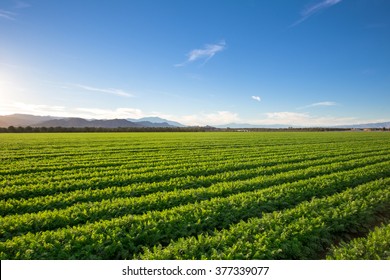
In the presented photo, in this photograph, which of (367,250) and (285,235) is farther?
(285,235)

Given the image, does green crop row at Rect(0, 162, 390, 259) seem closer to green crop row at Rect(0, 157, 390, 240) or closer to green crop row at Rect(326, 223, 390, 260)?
green crop row at Rect(0, 157, 390, 240)

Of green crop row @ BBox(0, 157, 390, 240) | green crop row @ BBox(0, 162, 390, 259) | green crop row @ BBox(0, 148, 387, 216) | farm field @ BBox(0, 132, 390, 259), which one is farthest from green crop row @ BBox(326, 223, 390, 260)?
green crop row @ BBox(0, 148, 387, 216)

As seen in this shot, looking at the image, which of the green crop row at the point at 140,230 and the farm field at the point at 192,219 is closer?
the green crop row at the point at 140,230

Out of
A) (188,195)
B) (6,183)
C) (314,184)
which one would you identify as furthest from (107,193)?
(314,184)

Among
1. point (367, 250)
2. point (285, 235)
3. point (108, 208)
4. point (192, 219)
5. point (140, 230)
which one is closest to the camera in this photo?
point (367, 250)

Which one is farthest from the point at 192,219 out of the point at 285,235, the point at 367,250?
the point at 367,250

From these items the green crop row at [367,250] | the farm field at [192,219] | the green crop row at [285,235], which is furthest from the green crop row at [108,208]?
the green crop row at [367,250]

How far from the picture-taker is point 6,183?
11.7 m

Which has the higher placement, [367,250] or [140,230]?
[140,230]

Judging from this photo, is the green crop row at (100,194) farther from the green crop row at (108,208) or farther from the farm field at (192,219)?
the green crop row at (108,208)

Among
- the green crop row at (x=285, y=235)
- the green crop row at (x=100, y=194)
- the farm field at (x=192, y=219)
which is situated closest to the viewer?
the green crop row at (x=285, y=235)

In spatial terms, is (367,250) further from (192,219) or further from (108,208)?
(108,208)

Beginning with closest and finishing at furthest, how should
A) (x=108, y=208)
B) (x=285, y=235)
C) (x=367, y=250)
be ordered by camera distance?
1. (x=367, y=250)
2. (x=285, y=235)
3. (x=108, y=208)
